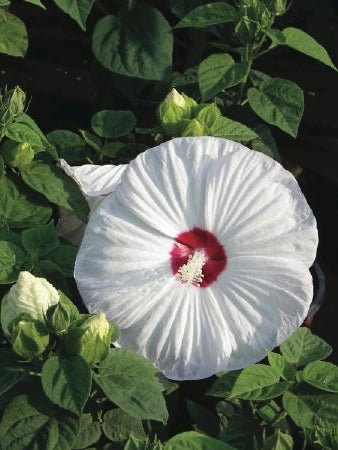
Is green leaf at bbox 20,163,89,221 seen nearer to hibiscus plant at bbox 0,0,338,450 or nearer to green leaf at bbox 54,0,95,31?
hibiscus plant at bbox 0,0,338,450

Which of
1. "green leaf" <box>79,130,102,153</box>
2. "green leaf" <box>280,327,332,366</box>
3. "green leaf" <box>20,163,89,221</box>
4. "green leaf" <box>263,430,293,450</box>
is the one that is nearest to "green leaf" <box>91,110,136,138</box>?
"green leaf" <box>79,130,102,153</box>

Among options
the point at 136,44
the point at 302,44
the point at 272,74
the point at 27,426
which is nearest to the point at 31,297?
the point at 27,426

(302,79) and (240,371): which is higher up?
(240,371)

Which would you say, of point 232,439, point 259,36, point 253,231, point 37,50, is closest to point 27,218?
point 253,231

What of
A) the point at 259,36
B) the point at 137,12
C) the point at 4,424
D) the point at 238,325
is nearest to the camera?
the point at 4,424

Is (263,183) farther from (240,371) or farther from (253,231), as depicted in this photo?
(240,371)

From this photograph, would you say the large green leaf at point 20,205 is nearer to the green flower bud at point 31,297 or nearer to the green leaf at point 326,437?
the green flower bud at point 31,297

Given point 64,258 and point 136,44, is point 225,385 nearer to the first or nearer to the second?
point 64,258
